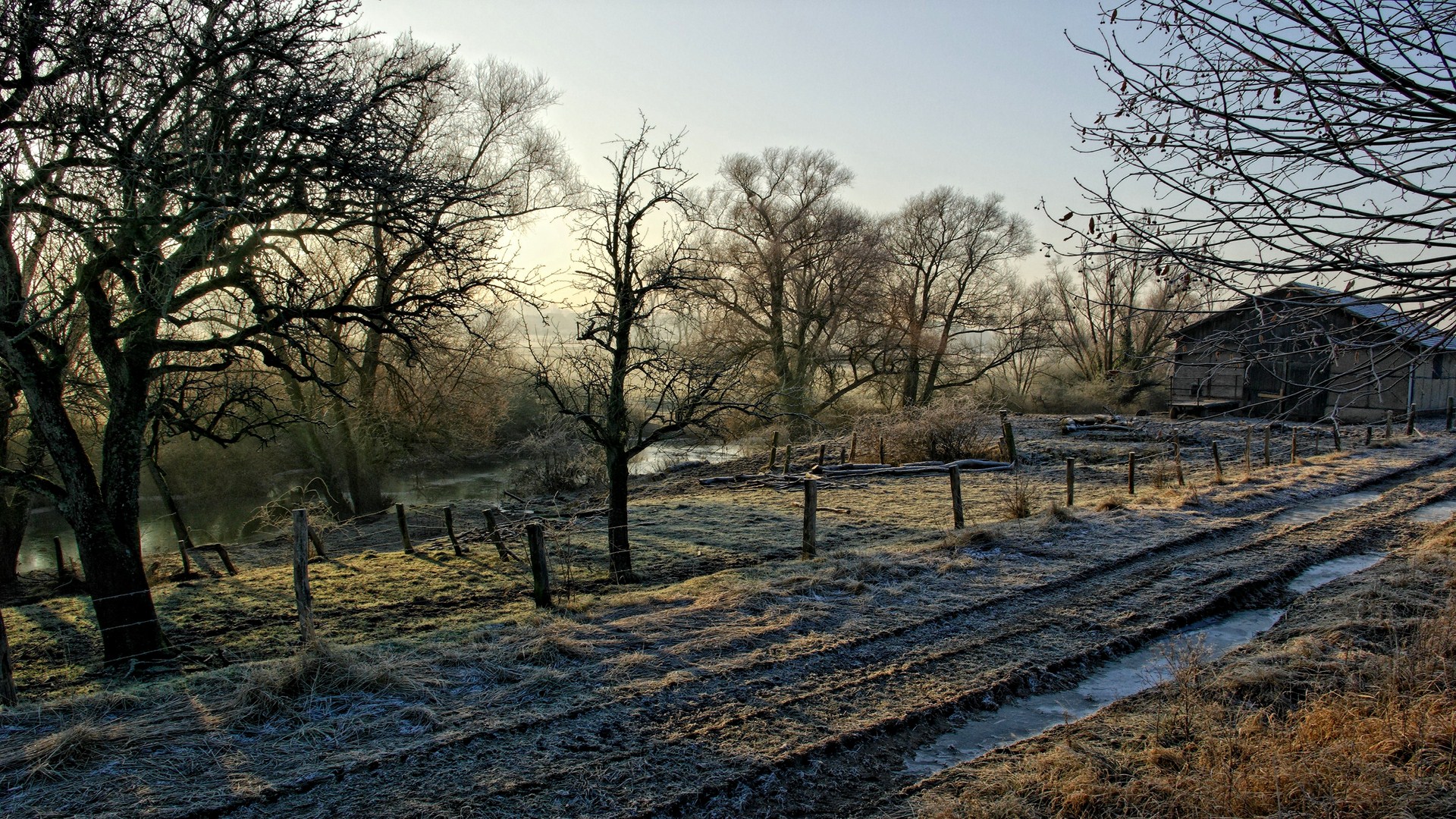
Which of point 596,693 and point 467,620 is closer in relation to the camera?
point 596,693

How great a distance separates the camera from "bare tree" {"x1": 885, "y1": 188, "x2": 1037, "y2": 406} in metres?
37.0

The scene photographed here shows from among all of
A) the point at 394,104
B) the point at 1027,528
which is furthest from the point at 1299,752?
the point at 394,104

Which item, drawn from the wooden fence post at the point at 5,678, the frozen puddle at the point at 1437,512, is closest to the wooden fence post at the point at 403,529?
the wooden fence post at the point at 5,678

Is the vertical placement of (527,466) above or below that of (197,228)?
below

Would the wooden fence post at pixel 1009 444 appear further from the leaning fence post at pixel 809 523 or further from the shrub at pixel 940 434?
the leaning fence post at pixel 809 523

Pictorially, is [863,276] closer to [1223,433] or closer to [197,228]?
[1223,433]

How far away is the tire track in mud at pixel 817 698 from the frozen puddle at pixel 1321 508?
13.5 feet

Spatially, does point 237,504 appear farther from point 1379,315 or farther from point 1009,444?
point 1379,315

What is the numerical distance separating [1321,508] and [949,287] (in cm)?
2665

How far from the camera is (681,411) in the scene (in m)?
10.9

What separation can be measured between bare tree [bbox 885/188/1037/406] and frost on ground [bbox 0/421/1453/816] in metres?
24.2

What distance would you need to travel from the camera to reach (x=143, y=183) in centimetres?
700

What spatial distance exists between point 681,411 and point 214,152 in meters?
5.95

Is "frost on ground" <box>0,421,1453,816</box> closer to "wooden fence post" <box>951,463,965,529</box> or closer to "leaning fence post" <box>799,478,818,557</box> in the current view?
"wooden fence post" <box>951,463,965,529</box>
